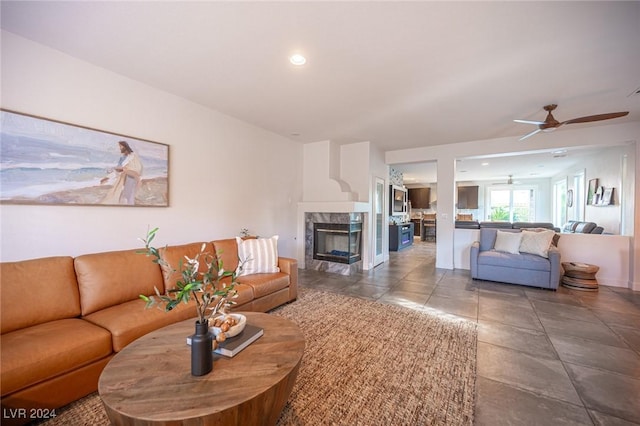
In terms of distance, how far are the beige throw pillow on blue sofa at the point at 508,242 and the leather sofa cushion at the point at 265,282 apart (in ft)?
13.2

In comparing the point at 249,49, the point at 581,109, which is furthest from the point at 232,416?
the point at 581,109

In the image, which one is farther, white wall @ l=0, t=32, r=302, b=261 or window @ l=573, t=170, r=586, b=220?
window @ l=573, t=170, r=586, b=220

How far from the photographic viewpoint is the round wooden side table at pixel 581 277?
4.03 meters

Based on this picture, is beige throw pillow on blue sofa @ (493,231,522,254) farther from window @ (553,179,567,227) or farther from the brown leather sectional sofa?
window @ (553,179,567,227)

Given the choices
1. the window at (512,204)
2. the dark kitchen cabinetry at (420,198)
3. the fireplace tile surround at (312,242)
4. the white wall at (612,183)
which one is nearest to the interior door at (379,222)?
the fireplace tile surround at (312,242)

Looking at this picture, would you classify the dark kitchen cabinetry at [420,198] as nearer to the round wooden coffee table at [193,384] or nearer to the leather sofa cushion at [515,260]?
the leather sofa cushion at [515,260]

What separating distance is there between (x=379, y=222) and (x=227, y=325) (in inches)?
194

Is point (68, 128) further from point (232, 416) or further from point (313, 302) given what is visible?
point (313, 302)

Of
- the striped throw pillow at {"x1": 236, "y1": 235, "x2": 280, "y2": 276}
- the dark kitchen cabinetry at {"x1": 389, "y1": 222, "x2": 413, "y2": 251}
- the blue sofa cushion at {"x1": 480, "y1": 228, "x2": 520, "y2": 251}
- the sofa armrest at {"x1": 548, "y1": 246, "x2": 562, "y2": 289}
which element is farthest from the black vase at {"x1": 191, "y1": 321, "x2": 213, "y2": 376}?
the dark kitchen cabinetry at {"x1": 389, "y1": 222, "x2": 413, "y2": 251}

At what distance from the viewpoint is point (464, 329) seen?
2.68 metres

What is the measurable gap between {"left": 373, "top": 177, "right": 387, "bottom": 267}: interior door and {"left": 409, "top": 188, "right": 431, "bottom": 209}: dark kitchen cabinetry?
535cm

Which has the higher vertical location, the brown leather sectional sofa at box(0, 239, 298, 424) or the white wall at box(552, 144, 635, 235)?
the white wall at box(552, 144, 635, 235)

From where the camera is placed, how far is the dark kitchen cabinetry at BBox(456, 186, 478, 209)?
1046 cm

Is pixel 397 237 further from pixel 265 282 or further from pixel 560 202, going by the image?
pixel 560 202
